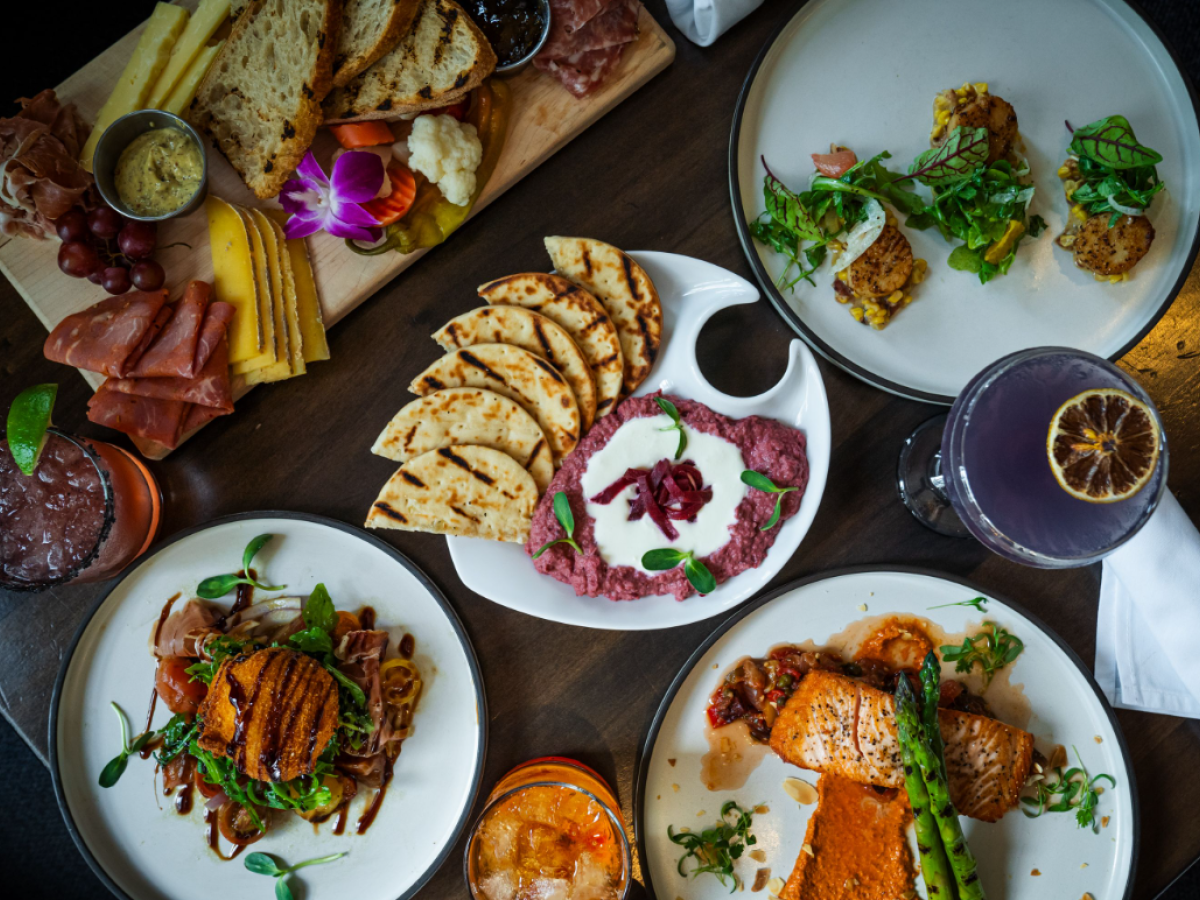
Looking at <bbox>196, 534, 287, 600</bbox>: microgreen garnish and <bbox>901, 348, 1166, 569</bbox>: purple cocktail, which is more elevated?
<bbox>196, 534, 287, 600</bbox>: microgreen garnish

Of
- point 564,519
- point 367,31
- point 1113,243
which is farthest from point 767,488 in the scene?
point 367,31

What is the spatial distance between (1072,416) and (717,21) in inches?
62.5

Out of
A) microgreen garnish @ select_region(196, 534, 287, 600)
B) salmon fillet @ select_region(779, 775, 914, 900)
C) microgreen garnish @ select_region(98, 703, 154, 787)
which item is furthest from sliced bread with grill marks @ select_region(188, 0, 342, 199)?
salmon fillet @ select_region(779, 775, 914, 900)

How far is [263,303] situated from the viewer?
2.37 m

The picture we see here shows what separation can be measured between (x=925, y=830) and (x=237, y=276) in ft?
8.91

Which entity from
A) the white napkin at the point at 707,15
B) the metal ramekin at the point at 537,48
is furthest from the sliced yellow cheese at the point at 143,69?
the white napkin at the point at 707,15

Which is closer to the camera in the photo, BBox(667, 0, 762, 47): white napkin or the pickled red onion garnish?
the pickled red onion garnish

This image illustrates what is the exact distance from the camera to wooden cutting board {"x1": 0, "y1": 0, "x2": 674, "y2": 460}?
2.46 metres

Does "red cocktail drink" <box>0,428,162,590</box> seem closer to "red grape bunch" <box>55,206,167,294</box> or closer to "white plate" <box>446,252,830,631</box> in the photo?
"red grape bunch" <box>55,206,167,294</box>

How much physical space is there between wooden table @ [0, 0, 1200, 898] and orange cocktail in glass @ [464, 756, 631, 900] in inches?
11.3

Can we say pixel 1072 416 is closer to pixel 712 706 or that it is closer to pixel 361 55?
pixel 712 706

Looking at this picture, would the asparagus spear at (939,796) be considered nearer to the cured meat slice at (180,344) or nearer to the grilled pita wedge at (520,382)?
the grilled pita wedge at (520,382)

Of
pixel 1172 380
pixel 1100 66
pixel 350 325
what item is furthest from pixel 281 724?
pixel 1100 66

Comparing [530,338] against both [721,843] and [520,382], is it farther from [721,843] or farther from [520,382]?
[721,843]
